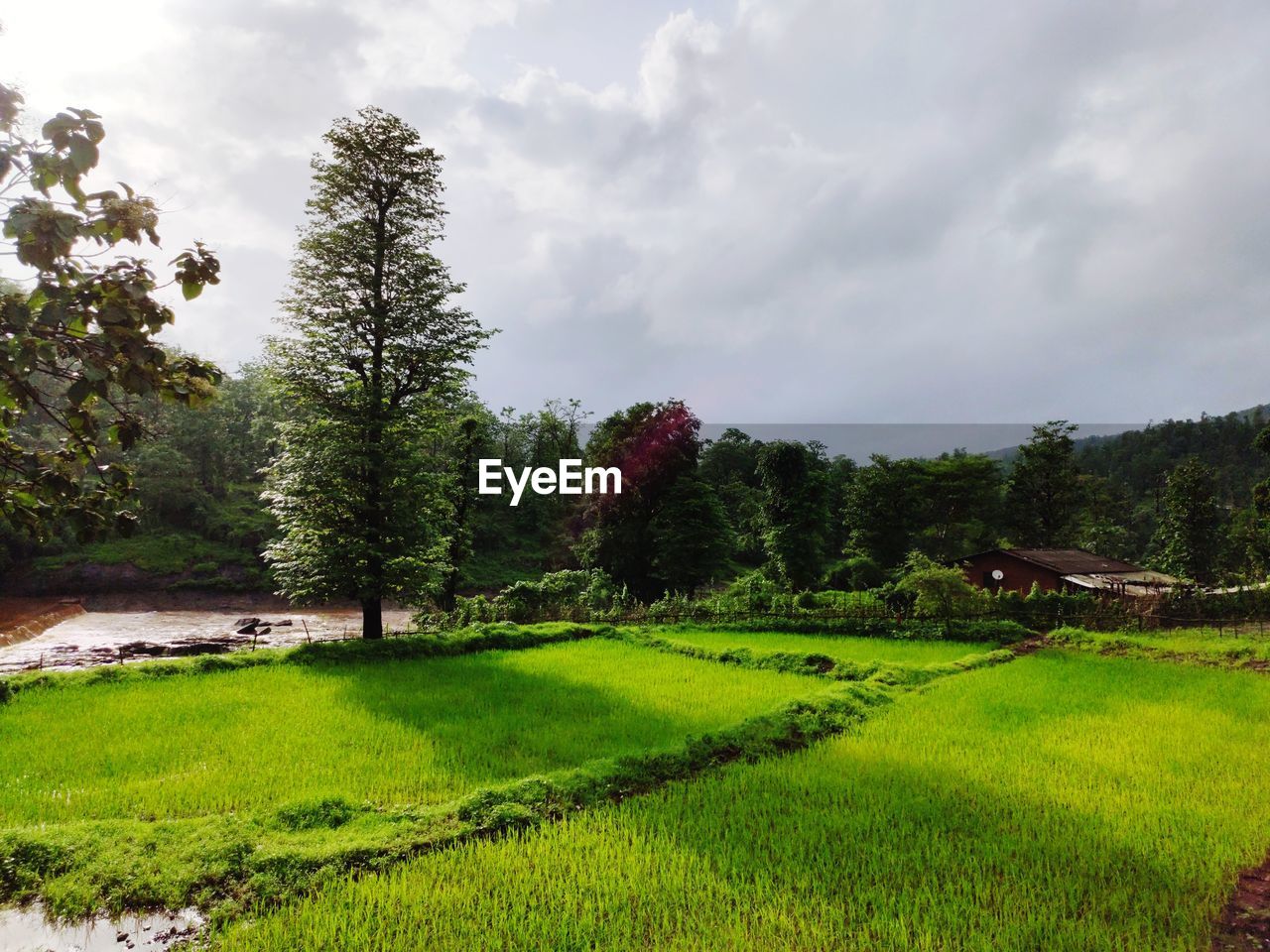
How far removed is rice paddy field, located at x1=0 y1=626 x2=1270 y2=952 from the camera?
4.94 metres

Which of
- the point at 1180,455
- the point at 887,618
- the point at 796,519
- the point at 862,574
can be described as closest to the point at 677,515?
the point at 796,519

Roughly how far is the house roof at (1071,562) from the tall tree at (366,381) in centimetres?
2940

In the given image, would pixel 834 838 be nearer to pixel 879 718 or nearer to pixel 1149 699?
pixel 879 718

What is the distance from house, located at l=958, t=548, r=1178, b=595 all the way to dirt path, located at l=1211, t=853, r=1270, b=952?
26.3m

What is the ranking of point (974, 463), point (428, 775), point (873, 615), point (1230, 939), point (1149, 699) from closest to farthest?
point (1230, 939) → point (428, 775) → point (1149, 699) → point (873, 615) → point (974, 463)

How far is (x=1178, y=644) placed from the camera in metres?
17.8

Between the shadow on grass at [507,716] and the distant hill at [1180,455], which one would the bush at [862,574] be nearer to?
the shadow on grass at [507,716]

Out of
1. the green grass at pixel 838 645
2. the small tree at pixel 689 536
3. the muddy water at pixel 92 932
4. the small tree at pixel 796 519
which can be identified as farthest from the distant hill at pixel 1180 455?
the muddy water at pixel 92 932

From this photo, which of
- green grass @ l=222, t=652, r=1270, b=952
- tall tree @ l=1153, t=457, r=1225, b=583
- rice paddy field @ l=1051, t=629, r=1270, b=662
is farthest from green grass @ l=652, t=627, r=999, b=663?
tall tree @ l=1153, t=457, r=1225, b=583

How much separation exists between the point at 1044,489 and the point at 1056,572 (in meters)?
18.3

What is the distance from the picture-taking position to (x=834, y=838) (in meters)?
6.33

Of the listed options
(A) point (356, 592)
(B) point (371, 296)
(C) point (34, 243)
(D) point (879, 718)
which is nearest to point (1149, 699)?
(D) point (879, 718)

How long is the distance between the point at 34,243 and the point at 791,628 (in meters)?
22.9

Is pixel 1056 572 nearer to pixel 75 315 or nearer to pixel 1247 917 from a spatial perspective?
pixel 1247 917
